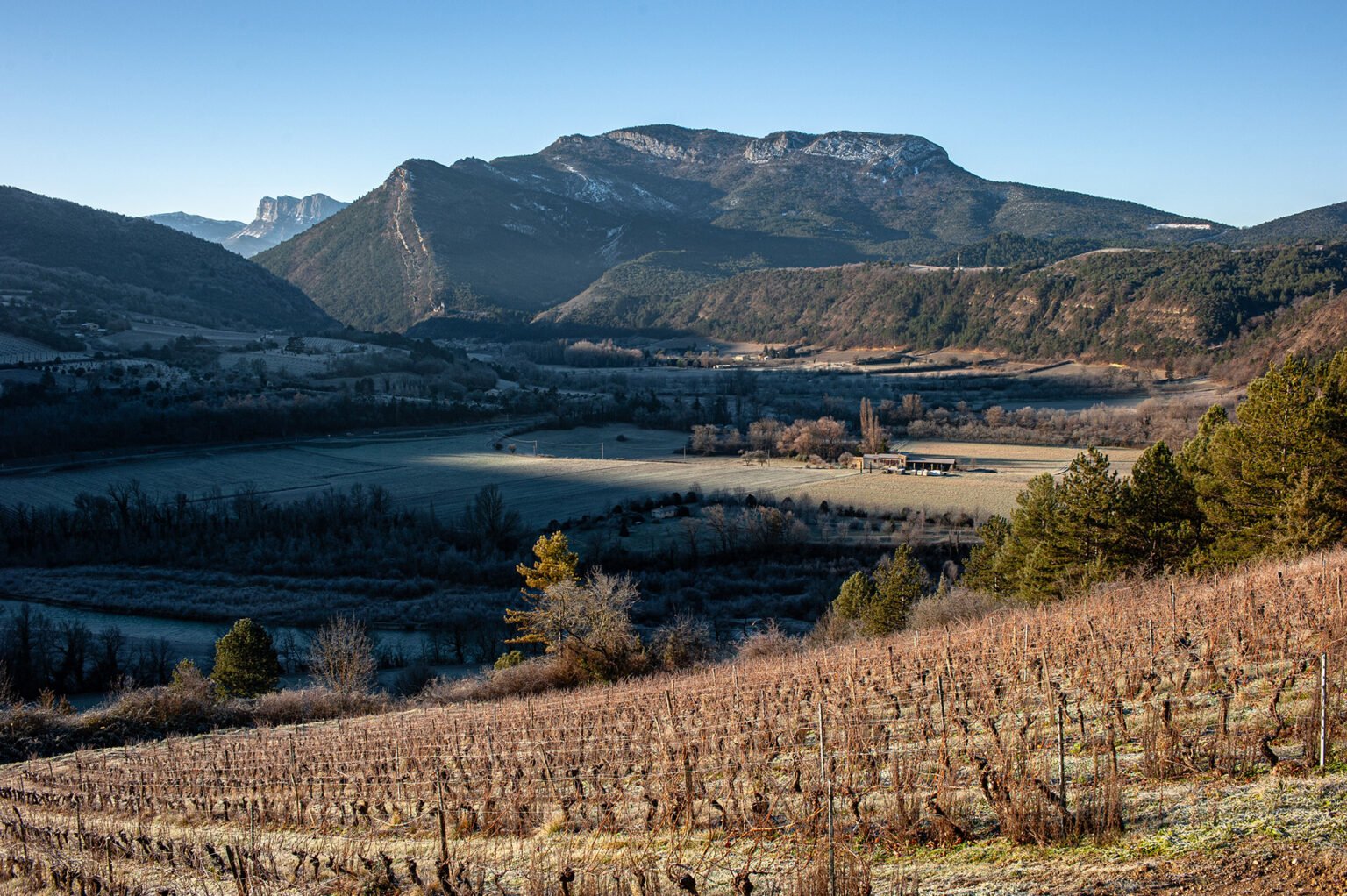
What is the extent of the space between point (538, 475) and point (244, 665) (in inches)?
1808

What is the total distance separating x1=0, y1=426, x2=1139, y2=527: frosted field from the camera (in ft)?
222

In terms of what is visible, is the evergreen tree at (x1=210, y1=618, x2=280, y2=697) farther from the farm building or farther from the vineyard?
the farm building

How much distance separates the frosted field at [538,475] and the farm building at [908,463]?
8.68 feet

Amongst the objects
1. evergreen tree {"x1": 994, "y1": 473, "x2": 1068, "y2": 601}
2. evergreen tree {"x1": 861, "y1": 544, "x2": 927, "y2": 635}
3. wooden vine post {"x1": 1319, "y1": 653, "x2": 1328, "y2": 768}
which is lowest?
evergreen tree {"x1": 861, "y1": 544, "x2": 927, "y2": 635}

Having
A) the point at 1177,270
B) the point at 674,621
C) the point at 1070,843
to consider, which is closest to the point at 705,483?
the point at 674,621

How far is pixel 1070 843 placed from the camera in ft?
25.4

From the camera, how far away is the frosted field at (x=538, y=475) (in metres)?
67.8

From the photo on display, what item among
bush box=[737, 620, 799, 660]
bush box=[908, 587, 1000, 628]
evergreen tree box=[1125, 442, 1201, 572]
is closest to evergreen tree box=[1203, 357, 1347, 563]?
evergreen tree box=[1125, 442, 1201, 572]

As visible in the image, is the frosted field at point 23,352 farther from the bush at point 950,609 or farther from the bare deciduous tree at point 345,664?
the bush at point 950,609

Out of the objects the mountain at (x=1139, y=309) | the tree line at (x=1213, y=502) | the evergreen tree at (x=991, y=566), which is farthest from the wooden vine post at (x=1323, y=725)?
the mountain at (x=1139, y=309)

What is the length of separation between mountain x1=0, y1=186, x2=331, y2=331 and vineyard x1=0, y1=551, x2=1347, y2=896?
152395mm

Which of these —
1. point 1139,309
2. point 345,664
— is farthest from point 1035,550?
point 1139,309

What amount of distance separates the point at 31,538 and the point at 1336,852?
69.6 m

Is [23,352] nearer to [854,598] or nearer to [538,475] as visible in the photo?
[538,475]
